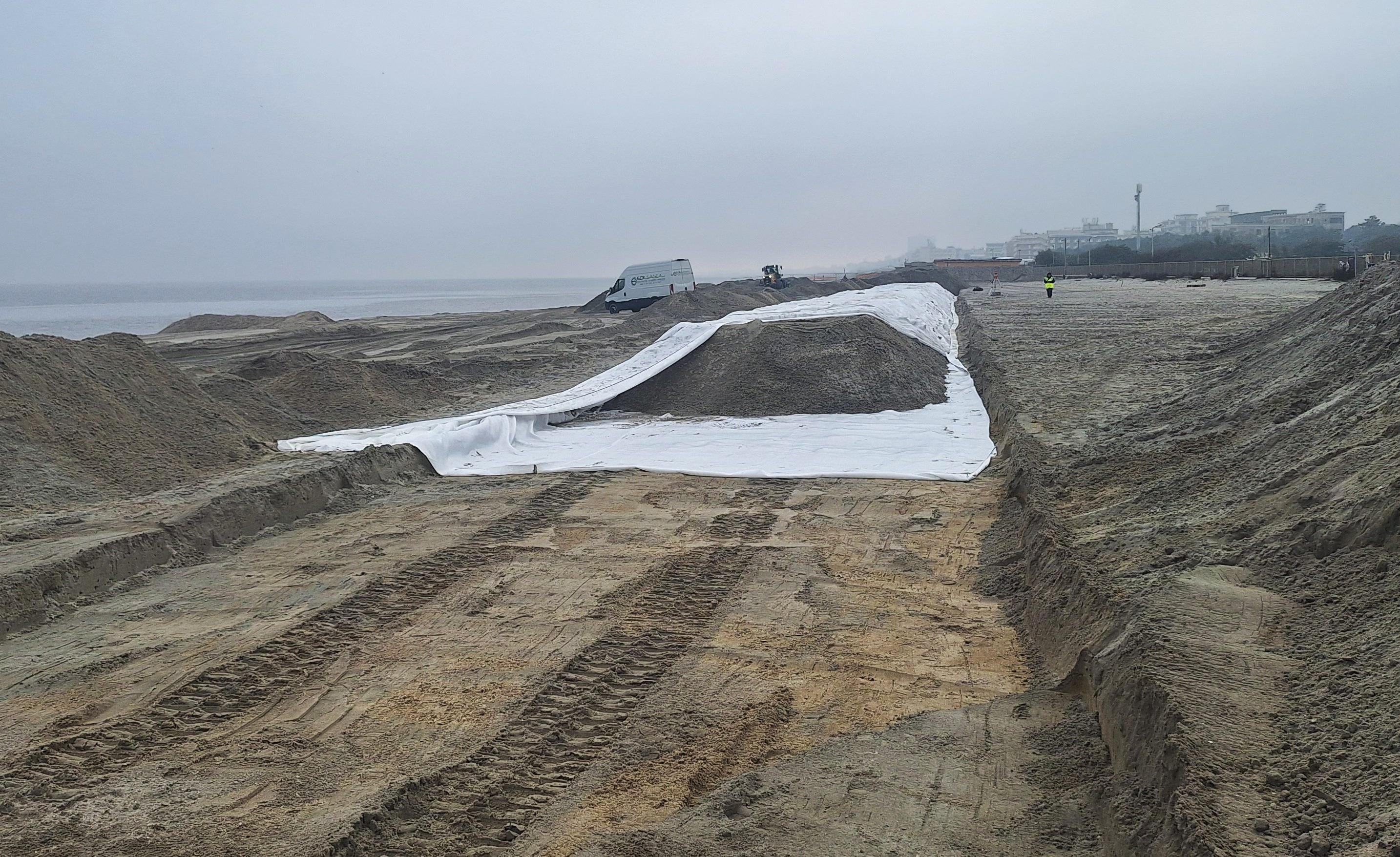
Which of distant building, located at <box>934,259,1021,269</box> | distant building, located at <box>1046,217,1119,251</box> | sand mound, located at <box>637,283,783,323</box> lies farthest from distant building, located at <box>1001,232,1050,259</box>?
sand mound, located at <box>637,283,783,323</box>

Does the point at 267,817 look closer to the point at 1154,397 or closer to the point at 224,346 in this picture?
the point at 1154,397

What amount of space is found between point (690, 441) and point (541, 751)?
311 inches

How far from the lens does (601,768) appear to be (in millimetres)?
4035

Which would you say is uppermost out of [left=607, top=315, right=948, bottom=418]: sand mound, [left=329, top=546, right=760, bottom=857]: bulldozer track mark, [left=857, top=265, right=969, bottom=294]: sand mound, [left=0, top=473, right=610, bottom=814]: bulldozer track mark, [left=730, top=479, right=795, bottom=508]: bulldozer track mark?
[left=857, top=265, right=969, bottom=294]: sand mound

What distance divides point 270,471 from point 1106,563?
26.5 ft

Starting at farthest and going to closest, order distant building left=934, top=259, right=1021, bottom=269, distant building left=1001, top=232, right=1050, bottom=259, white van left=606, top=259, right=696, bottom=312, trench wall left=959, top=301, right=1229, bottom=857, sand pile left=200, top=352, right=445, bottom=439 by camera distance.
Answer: distant building left=1001, top=232, right=1050, bottom=259, distant building left=934, top=259, right=1021, bottom=269, white van left=606, top=259, right=696, bottom=312, sand pile left=200, top=352, right=445, bottom=439, trench wall left=959, top=301, right=1229, bottom=857

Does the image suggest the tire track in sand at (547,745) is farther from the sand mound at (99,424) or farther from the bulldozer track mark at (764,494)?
the sand mound at (99,424)

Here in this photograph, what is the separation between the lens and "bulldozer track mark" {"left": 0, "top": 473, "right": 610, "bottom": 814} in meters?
4.15

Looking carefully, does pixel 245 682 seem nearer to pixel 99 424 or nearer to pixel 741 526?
pixel 741 526

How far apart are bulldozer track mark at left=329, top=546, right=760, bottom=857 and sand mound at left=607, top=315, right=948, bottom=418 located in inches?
310

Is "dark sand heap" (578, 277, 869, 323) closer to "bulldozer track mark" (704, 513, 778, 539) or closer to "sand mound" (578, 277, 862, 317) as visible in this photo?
"sand mound" (578, 277, 862, 317)

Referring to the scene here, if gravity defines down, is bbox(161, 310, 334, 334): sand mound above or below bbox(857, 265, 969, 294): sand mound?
below

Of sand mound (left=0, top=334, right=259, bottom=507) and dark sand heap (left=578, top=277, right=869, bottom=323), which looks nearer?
sand mound (left=0, top=334, right=259, bottom=507)

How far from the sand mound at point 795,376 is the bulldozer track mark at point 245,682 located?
6.93 m
